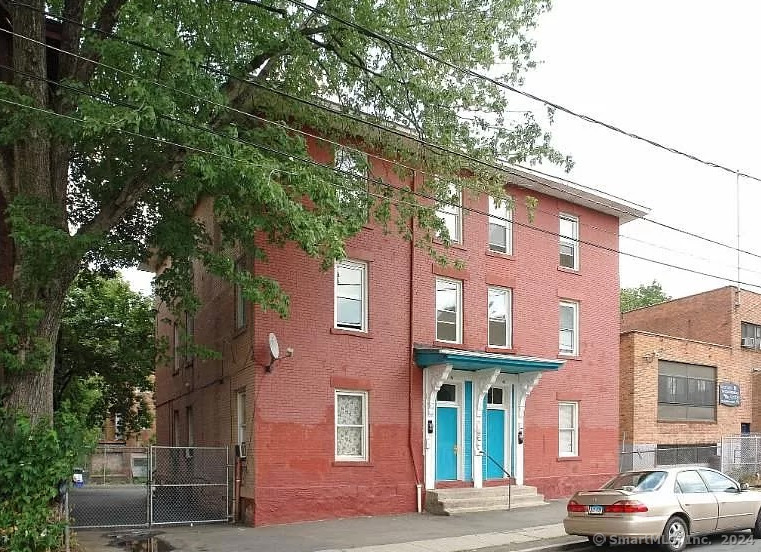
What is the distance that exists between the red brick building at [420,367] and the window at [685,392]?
429cm

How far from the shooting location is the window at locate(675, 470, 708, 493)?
13039 mm

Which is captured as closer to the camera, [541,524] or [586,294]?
[541,524]

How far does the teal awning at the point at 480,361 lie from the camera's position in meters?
18.1

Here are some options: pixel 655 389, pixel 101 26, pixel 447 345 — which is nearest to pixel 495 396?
pixel 447 345

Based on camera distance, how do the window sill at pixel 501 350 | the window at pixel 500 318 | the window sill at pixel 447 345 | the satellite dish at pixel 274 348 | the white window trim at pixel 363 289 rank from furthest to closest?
1. the window at pixel 500 318
2. the window sill at pixel 501 350
3. the window sill at pixel 447 345
4. the white window trim at pixel 363 289
5. the satellite dish at pixel 274 348

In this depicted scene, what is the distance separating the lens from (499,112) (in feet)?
49.0

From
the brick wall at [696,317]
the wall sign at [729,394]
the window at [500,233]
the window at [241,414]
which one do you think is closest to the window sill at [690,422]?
the wall sign at [729,394]

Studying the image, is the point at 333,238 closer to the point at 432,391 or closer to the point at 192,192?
the point at 192,192

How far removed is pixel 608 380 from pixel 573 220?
15.3 ft

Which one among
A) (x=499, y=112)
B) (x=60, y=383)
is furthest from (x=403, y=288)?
(x=60, y=383)

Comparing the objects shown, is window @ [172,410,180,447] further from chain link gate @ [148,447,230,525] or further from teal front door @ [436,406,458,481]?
teal front door @ [436,406,458,481]

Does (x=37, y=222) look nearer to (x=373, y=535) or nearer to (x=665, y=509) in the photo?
(x=373, y=535)

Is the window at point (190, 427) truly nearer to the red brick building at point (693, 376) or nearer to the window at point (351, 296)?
the window at point (351, 296)

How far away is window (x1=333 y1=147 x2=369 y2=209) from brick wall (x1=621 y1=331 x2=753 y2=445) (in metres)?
13.0
